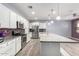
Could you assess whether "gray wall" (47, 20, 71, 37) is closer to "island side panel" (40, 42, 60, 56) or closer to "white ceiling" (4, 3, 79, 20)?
"white ceiling" (4, 3, 79, 20)

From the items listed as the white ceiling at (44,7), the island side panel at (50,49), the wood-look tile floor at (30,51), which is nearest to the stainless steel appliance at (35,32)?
the white ceiling at (44,7)

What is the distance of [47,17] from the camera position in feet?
21.1

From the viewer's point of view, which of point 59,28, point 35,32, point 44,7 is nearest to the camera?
point 44,7

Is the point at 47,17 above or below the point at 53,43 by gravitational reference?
above

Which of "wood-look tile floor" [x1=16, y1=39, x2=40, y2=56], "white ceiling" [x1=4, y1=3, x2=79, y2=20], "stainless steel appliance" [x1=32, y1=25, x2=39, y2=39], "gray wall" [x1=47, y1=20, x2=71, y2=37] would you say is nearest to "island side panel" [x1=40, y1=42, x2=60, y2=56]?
"wood-look tile floor" [x1=16, y1=39, x2=40, y2=56]

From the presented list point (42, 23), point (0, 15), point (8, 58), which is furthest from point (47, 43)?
point (42, 23)

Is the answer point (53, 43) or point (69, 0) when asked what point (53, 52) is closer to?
point (53, 43)

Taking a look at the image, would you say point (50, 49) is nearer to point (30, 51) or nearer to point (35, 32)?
point (30, 51)

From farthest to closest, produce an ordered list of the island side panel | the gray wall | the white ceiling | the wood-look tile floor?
1. the gray wall
2. the wood-look tile floor
3. the white ceiling
4. the island side panel

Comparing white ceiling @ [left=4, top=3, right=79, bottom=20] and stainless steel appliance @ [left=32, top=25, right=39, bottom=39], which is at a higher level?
white ceiling @ [left=4, top=3, right=79, bottom=20]

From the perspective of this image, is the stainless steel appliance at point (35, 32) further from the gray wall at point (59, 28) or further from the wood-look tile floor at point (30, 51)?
the wood-look tile floor at point (30, 51)

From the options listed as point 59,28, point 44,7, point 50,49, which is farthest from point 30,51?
point 59,28

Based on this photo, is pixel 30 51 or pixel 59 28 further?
pixel 59 28

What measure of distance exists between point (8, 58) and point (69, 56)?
0.78 m
